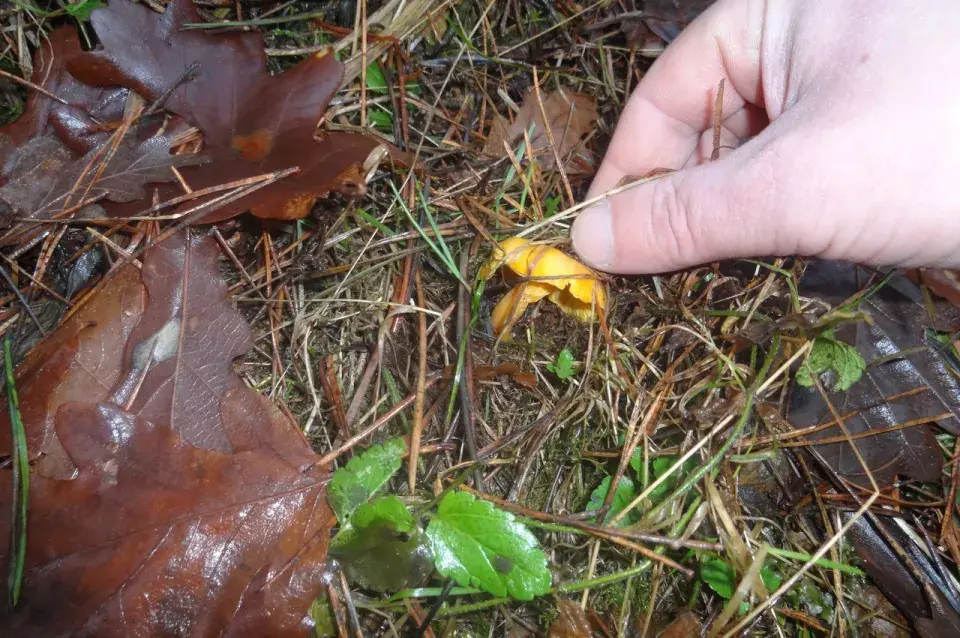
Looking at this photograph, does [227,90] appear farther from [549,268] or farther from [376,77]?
[549,268]

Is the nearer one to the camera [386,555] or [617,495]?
[386,555]

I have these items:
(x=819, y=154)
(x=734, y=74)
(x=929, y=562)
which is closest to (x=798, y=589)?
(x=929, y=562)

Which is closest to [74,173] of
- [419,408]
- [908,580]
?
[419,408]

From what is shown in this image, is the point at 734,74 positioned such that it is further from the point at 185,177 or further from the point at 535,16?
the point at 185,177

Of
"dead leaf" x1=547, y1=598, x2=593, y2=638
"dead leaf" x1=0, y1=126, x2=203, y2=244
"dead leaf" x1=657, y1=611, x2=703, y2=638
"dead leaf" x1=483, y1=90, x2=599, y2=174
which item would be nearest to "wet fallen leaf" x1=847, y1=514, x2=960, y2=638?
"dead leaf" x1=657, y1=611, x2=703, y2=638

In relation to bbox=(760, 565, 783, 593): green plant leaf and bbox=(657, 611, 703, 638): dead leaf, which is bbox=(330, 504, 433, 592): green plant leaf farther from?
bbox=(760, 565, 783, 593): green plant leaf

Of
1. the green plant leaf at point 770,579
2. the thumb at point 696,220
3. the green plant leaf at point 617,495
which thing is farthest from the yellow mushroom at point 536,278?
the green plant leaf at point 770,579

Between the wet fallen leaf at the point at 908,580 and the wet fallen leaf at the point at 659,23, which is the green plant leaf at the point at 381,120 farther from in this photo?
the wet fallen leaf at the point at 908,580
